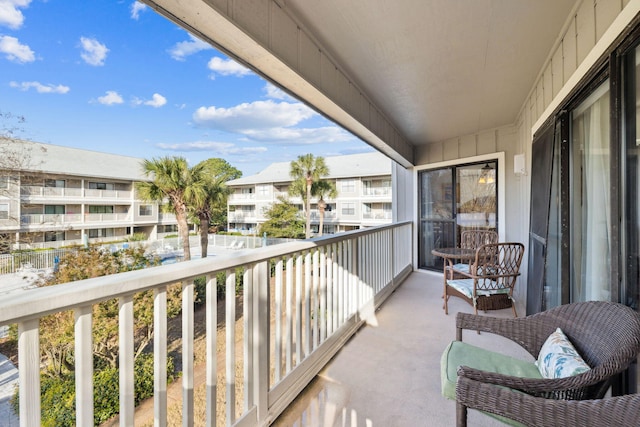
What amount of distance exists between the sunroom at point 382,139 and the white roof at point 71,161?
6.08 m

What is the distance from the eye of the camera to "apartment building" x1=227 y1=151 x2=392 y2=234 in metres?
18.4

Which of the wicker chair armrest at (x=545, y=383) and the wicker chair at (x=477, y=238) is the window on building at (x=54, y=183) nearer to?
the wicker chair armrest at (x=545, y=383)

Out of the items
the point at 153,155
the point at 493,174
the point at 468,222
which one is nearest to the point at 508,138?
the point at 493,174

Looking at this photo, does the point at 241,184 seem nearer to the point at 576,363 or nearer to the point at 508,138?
the point at 508,138

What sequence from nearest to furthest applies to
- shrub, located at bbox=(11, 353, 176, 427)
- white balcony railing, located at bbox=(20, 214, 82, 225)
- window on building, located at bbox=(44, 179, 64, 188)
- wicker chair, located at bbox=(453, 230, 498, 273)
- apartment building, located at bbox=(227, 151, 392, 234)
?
1. shrub, located at bbox=(11, 353, 176, 427)
2. wicker chair, located at bbox=(453, 230, 498, 273)
3. white balcony railing, located at bbox=(20, 214, 82, 225)
4. window on building, located at bbox=(44, 179, 64, 188)
5. apartment building, located at bbox=(227, 151, 392, 234)

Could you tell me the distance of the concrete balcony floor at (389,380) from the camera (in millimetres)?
1654

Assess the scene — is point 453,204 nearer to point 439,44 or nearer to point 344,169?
point 439,44

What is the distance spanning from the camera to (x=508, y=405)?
40.3 inches

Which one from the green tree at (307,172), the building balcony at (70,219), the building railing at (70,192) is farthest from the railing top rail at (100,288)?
the green tree at (307,172)

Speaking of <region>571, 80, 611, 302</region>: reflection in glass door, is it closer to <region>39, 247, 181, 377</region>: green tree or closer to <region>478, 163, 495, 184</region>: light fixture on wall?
<region>39, 247, 181, 377</region>: green tree

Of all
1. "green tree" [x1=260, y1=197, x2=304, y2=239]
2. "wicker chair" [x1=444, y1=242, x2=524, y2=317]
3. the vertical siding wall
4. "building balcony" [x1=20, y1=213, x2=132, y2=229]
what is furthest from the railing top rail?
"green tree" [x1=260, y1=197, x2=304, y2=239]

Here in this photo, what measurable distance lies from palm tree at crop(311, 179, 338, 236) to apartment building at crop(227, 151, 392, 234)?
1.09 ft

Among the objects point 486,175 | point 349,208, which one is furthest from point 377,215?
point 486,175

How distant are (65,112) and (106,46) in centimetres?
239
